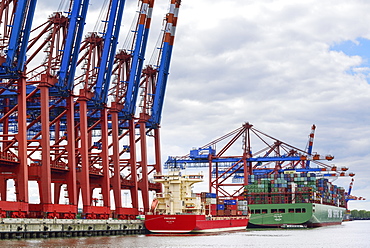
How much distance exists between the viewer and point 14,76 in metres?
52.5

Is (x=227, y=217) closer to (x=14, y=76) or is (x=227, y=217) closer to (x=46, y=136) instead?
(x=46, y=136)

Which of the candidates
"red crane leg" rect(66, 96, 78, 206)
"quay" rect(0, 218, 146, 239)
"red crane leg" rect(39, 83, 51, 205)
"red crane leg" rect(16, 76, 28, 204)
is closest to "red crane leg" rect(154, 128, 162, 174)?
"quay" rect(0, 218, 146, 239)

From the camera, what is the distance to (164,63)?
8656 cm

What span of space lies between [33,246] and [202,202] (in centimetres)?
3425

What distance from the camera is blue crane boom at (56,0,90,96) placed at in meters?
60.5

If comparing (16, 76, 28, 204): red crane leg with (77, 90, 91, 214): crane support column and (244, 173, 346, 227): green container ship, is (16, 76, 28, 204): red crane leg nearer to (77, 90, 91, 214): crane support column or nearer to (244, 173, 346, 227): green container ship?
(77, 90, 91, 214): crane support column

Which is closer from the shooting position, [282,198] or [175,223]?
[175,223]

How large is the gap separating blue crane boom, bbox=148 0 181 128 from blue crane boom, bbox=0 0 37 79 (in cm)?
3262

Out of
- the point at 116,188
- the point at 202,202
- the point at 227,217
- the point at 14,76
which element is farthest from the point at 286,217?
the point at 14,76

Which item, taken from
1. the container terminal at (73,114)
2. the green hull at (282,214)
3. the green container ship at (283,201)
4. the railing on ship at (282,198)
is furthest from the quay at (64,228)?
the railing on ship at (282,198)

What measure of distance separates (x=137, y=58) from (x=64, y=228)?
30.0m

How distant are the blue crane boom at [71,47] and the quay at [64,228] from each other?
42.9ft

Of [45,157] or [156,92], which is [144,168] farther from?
[45,157]

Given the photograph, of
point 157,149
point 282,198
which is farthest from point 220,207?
point 282,198
